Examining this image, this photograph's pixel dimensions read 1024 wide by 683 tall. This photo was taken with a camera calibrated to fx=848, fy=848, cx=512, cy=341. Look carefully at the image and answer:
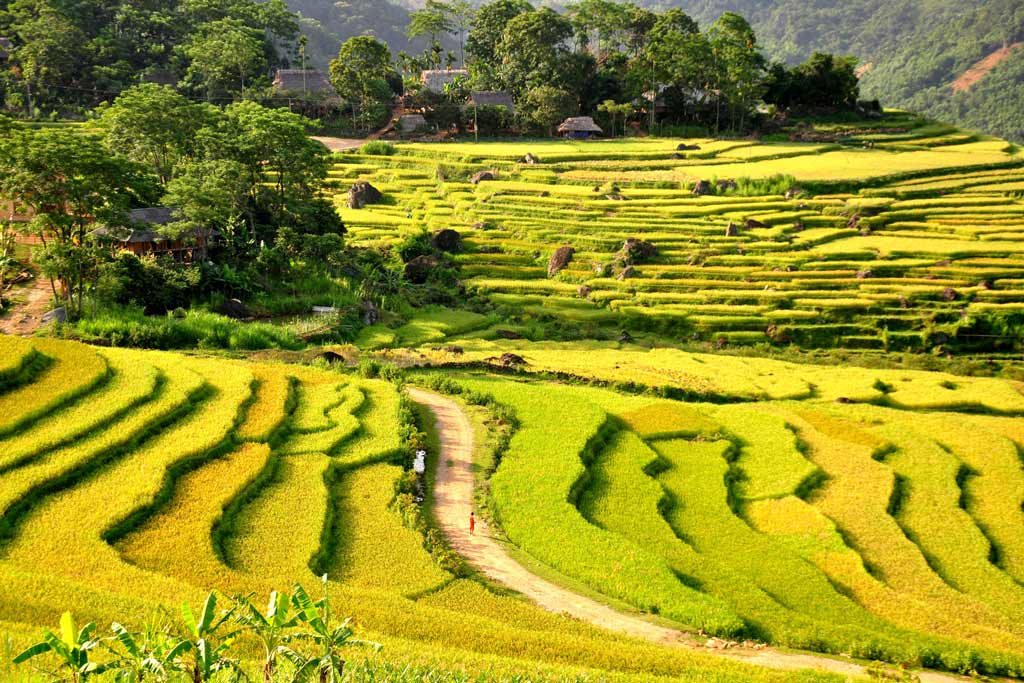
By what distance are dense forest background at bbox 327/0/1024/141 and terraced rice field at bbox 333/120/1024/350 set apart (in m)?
37.1

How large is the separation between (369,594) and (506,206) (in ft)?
108

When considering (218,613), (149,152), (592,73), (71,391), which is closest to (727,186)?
(592,73)

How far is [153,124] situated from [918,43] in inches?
4238

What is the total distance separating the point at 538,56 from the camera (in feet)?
195

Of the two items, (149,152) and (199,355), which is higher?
(149,152)

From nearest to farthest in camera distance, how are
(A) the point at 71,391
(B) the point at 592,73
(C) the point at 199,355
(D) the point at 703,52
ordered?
(A) the point at 71,391, (C) the point at 199,355, (D) the point at 703,52, (B) the point at 592,73

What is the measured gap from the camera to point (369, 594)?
40.0ft

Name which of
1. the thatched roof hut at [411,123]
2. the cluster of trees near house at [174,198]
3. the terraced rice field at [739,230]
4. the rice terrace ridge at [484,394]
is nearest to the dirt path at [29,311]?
the rice terrace ridge at [484,394]

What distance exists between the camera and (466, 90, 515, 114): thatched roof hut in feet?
190

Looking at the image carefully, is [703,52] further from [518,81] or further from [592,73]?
[518,81]

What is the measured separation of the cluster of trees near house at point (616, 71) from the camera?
56.8 meters

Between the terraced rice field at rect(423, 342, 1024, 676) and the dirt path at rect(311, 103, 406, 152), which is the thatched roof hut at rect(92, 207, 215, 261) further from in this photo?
the dirt path at rect(311, 103, 406, 152)

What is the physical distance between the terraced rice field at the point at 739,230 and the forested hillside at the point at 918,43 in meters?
36.6

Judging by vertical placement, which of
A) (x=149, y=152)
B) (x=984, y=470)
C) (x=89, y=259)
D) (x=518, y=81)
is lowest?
(x=984, y=470)
